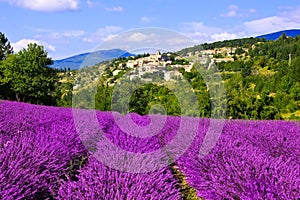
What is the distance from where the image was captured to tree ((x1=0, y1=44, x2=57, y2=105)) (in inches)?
1336

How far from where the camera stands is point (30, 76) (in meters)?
34.6

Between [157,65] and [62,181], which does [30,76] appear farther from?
[62,181]

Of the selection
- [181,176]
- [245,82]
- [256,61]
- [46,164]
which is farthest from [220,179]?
[256,61]

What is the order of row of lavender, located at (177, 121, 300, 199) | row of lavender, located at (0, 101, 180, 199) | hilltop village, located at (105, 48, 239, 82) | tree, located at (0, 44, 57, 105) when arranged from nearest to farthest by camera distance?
row of lavender, located at (0, 101, 180, 199)
row of lavender, located at (177, 121, 300, 199)
hilltop village, located at (105, 48, 239, 82)
tree, located at (0, 44, 57, 105)

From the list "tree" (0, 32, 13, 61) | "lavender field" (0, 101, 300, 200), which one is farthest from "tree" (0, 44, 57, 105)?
"lavender field" (0, 101, 300, 200)

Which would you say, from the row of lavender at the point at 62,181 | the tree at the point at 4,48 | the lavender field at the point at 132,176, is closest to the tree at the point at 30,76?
the tree at the point at 4,48

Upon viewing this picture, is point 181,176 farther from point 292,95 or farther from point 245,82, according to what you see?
point 245,82

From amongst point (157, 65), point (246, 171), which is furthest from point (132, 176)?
point (157, 65)

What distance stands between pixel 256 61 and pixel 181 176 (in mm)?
74023

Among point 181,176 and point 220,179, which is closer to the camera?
point 220,179

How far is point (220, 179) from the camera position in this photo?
10.6ft

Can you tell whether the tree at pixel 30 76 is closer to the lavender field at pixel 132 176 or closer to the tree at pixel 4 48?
the tree at pixel 4 48

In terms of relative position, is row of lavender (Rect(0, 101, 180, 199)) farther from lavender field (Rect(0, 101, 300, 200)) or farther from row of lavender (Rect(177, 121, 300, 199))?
row of lavender (Rect(177, 121, 300, 199))

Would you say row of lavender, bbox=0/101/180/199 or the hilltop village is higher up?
the hilltop village
